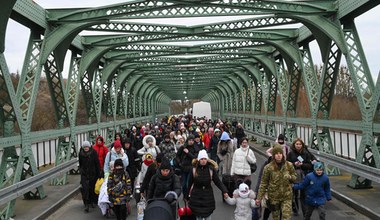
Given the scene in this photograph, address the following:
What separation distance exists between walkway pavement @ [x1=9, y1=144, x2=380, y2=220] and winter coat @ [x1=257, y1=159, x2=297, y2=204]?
2.51m

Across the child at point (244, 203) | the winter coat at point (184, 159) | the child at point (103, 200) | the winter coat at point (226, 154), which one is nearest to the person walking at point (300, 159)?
the child at point (244, 203)

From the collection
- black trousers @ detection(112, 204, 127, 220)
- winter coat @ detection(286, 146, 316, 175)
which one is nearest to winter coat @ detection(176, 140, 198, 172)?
black trousers @ detection(112, 204, 127, 220)

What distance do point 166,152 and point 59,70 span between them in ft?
14.5

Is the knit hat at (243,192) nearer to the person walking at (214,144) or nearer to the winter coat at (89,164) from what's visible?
the winter coat at (89,164)

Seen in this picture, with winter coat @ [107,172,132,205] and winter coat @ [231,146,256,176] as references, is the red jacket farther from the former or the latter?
winter coat @ [107,172,132,205]

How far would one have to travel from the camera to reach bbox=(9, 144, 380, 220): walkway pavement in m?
8.45

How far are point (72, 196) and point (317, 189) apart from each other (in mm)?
6931

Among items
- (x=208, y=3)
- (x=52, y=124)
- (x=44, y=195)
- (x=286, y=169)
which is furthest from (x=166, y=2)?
(x=52, y=124)

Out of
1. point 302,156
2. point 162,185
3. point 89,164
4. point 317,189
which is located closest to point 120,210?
point 162,185

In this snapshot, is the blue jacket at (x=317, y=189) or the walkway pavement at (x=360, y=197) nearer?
the blue jacket at (x=317, y=189)

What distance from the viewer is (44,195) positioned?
35.2 ft

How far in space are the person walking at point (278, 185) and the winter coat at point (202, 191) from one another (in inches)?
27.4

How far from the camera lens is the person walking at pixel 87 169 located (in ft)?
31.2

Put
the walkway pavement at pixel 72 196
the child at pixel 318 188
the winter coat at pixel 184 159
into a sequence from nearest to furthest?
1. the child at pixel 318 188
2. the walkway pavement at pixel 72 196
3. the winter coat at pixel 184 159
